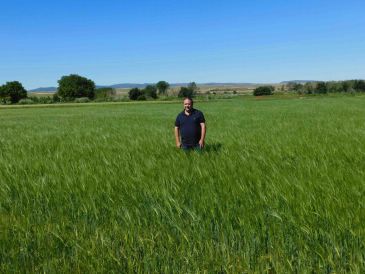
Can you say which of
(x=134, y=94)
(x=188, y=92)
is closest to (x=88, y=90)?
(x=134, y=94)

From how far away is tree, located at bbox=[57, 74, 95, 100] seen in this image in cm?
13900

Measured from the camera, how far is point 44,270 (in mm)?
2879

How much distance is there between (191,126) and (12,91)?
428 ft

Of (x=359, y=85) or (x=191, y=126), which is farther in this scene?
(x=359, y=85)

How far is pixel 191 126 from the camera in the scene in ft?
27.9

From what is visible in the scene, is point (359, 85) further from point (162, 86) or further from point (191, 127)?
point (191, 127)

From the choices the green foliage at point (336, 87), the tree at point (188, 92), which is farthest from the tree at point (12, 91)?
the green foliage at point (336, 87)

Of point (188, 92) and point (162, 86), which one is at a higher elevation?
point (162, 86)

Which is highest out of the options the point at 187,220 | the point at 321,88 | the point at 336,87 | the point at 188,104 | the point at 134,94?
the point at 188,104

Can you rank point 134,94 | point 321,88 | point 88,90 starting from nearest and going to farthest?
point 134,94 → point 321,88 → point 88,90

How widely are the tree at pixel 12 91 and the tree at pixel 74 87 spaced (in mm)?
15601

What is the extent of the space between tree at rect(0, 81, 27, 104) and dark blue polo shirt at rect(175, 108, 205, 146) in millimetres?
129682

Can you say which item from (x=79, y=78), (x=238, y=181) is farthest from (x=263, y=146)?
(x=79, y=78)

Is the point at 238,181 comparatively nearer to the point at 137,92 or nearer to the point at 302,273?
the point at 302,273
